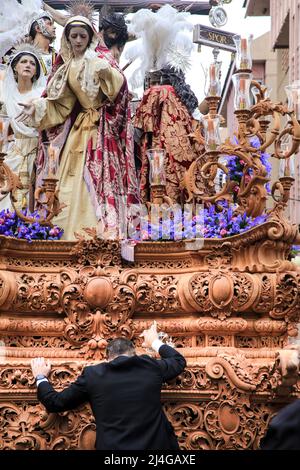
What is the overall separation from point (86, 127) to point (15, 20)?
9.15 feet

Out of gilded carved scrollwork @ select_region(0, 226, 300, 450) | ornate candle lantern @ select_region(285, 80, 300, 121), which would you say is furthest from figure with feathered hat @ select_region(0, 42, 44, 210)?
ornate candle lantern @ select_region(285, 80, 300, 121)

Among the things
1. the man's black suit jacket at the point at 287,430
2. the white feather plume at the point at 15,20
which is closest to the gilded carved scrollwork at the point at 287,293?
the man's black suit jacket at the point at 287,430

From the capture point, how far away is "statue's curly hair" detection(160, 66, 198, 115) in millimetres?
12648

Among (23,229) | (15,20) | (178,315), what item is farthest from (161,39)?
(178,315)

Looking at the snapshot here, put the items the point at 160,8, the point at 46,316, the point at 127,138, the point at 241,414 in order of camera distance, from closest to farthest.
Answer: the point at 241,414, the point at 46,316, the point at 127,138, the point at 160,8

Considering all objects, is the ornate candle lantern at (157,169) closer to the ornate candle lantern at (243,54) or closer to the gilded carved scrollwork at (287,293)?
the ornate candle lantern at (243,54)

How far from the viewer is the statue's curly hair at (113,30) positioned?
12.7 m

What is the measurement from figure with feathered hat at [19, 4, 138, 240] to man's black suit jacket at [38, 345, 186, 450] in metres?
2.47

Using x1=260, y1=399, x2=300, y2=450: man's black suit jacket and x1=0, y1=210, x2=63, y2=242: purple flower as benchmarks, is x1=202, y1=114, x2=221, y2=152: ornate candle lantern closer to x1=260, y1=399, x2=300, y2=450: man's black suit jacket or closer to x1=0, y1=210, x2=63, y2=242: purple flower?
x1=0, y1=210, x2=63, y2=242: purple flower

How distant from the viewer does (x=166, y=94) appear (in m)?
12.4

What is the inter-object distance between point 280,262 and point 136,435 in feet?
7.58

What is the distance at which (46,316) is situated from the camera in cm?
1067

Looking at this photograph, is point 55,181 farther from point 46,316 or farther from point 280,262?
point 280,262

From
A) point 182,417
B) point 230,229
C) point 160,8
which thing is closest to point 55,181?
point 230,229
